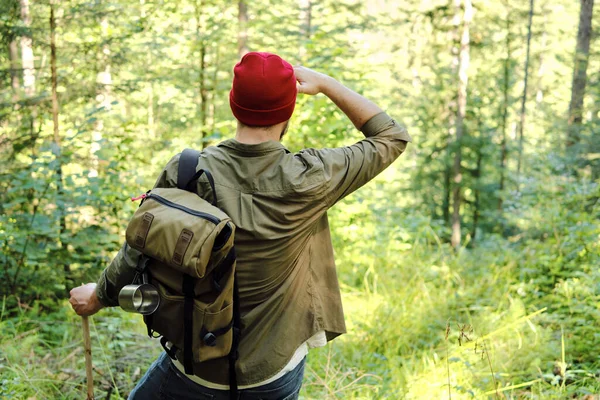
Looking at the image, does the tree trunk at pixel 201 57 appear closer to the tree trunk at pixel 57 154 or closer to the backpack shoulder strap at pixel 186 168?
the tree trunk at pixel 57 154

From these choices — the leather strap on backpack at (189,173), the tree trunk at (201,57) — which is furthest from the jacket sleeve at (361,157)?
the tree trunk at (201,57)

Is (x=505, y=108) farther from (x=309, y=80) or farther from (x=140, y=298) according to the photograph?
(x=140, y=298)

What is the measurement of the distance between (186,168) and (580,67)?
483 inches

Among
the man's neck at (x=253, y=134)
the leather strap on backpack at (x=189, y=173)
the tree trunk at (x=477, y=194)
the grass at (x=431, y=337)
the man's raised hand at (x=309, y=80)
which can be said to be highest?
the man's raised hand at (x=309, y=80)

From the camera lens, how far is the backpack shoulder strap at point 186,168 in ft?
5.60

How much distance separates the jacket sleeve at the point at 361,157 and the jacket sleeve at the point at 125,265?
0.46 metres

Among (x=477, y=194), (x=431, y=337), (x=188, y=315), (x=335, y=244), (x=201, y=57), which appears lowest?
(x=477, y=194)

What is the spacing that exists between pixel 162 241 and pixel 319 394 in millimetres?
2354

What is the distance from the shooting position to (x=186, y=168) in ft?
5.63

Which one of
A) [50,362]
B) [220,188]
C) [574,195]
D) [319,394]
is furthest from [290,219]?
[574,195]

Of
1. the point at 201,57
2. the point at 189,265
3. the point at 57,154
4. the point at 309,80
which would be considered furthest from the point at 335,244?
the point at 189,265

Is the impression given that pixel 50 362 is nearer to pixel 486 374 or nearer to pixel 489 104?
pixel 486 374

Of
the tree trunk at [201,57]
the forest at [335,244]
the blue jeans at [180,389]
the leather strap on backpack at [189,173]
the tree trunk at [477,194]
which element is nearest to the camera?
the leather strap on backpack at [189,173]

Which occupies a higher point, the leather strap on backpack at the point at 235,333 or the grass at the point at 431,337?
the leather strap on backpack at the point at 235,333
